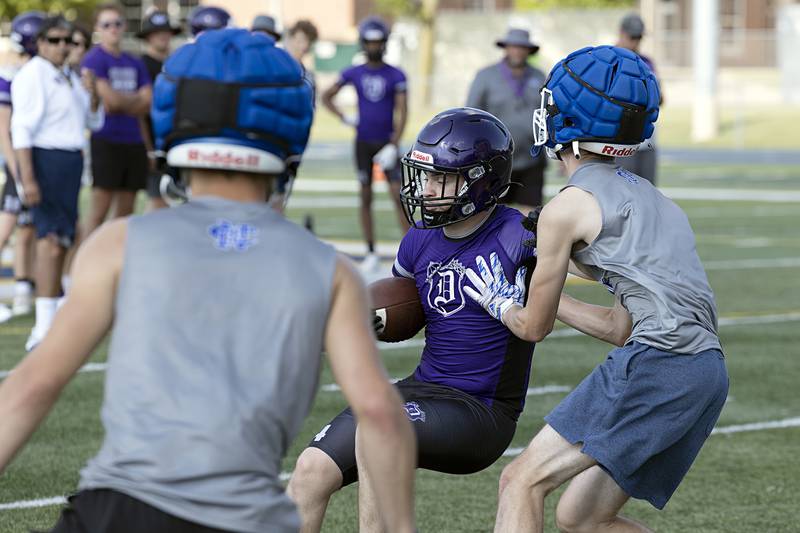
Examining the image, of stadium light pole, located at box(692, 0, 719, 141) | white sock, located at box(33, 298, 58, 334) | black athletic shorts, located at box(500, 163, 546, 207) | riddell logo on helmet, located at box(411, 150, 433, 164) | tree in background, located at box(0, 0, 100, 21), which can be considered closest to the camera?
riddell logo on helmet, located at box(411, 150, 433, 164)

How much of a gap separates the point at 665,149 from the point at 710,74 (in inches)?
92.0

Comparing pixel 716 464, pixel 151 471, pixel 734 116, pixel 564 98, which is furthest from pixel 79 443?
pixel 734 116

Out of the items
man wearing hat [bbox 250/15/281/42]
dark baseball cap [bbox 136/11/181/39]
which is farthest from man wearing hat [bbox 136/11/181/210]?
man wearing hat [bbox 250/15/281/42]

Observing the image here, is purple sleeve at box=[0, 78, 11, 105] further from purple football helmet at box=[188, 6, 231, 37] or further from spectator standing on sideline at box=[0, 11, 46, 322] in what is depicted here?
purple football helmet at box=[188, 6, 231, 37]

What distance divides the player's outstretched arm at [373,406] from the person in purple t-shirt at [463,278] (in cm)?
158

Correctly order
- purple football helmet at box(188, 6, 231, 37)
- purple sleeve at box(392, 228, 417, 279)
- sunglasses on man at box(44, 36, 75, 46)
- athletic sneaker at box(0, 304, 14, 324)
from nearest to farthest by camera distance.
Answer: purple sleeve at box(392, 228, 417, 279), sunglasses on man at box(44, 36, 75, 46), athletic sneaker at box(0, 304, 14, 324), purple football helmet at box(188, 6, 231, 37)

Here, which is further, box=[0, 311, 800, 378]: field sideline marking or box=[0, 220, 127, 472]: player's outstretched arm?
box=[0, 311, 800, 378]: field sideline marking

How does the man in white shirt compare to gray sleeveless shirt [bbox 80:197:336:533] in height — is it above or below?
below

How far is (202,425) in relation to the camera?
2.77m

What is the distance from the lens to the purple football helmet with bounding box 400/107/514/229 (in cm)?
465

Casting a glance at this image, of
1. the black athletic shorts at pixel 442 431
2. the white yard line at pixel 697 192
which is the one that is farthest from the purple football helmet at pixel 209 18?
the white yard line at pixel 697 192

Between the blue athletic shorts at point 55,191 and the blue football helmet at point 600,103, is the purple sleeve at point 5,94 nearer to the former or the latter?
the blue athletic shorts at point 55,191

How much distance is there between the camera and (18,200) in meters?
11.2

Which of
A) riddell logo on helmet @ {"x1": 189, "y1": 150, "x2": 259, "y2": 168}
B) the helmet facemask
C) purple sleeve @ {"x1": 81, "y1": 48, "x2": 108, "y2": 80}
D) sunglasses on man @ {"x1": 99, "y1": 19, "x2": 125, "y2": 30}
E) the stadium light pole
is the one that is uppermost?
riddell logo on helmet @ {"x1": 189, "y1": 150, "x2": 259, "y2": 168}
